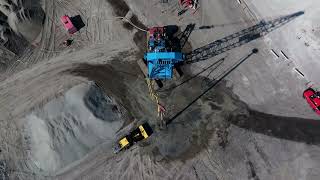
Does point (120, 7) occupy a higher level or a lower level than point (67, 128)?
higher

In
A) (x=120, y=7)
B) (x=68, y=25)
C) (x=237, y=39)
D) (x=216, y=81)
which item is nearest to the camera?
(x=216, y=81)

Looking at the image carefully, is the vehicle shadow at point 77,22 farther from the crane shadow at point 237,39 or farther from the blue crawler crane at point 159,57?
the crane shadow at point 237,39

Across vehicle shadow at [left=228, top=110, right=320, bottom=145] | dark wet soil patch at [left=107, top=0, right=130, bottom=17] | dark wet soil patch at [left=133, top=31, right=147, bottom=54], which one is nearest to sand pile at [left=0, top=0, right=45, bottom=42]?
dark wet soil patch at [left=107, top=0, right=130, bottom=17]

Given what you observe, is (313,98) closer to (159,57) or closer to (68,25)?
(159,57)

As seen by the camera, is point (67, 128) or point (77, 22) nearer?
point (67, 128)

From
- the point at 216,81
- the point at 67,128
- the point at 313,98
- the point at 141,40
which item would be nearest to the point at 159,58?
the point at 141,40

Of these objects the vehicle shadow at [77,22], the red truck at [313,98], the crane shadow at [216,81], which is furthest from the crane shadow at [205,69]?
the vehicle shadow at [77,22]

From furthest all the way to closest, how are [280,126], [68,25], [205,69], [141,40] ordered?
[141,40] → [68,25] → [205,69] → [280,126]
